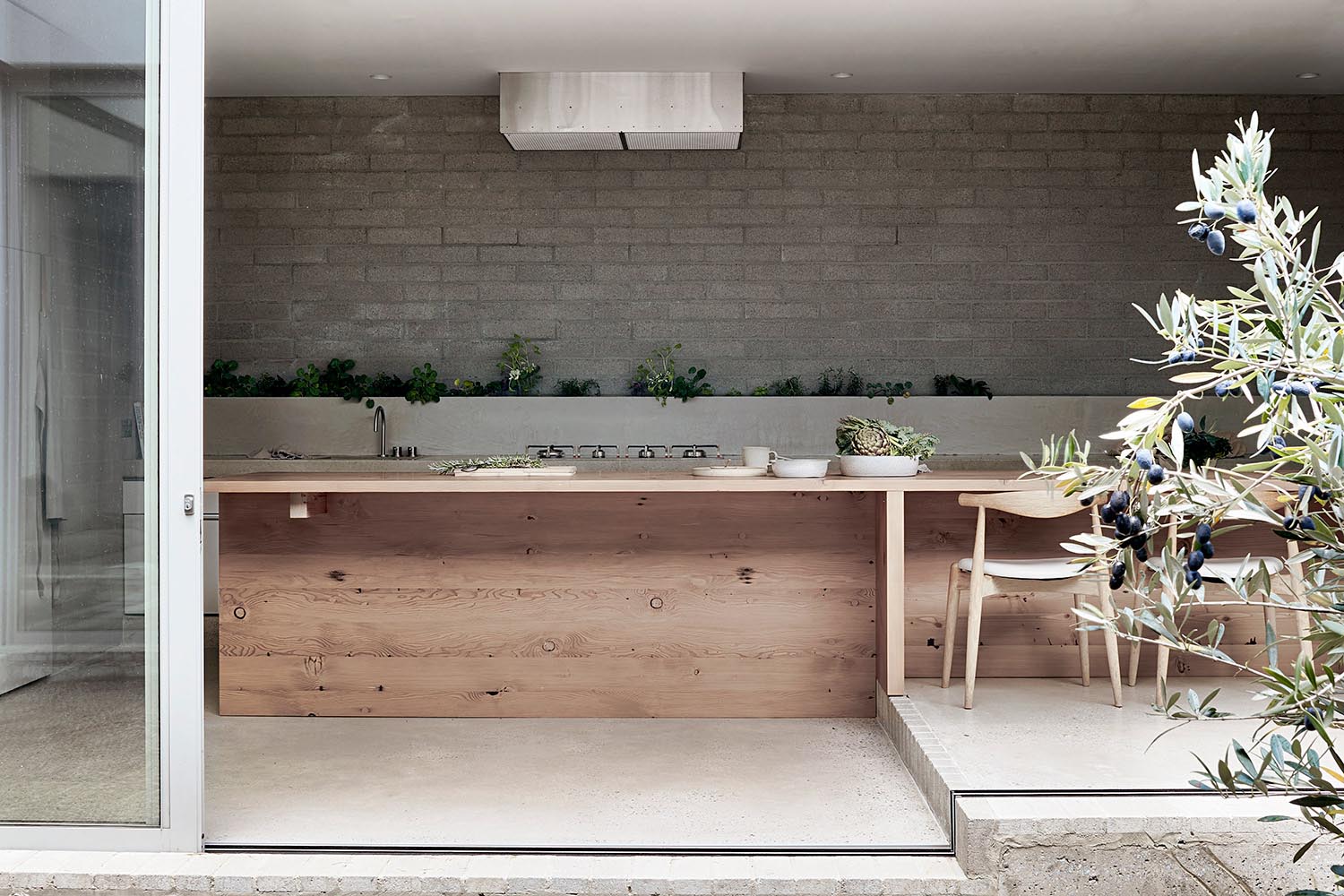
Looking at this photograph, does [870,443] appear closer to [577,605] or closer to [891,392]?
[577,605]

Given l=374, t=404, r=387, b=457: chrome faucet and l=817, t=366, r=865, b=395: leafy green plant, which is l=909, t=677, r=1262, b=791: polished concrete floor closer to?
l=817, t=366, r=865, b=395: leafy green plant

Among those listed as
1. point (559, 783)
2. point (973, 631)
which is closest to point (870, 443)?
point (973, 631)

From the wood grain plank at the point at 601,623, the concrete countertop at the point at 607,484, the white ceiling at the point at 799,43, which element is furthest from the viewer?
the white ceiling at the point at 799,43

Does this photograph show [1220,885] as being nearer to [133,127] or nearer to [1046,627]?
[1046,627]

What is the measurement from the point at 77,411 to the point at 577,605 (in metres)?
1.85

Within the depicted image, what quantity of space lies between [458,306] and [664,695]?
131 inches

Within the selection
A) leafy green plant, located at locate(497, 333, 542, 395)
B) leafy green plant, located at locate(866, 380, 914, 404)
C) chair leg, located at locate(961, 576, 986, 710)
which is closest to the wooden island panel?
chair leg, located at locate(961, 576, 986, 710)

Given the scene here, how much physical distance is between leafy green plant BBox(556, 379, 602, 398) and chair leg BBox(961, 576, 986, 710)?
10.3ft

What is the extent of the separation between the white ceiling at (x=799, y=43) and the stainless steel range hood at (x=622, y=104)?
71 millimetres

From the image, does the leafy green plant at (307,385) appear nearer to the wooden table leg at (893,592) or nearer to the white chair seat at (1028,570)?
the wooden table leg at (893,592)

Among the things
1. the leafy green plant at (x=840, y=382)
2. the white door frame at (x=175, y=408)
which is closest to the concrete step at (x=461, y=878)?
the white door frame at (x=175, y=408)

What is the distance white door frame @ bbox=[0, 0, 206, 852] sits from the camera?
2.60 metres

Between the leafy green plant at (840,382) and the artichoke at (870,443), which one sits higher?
A: the leafy green plant at (840,382)

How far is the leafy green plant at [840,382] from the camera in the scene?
622cm
